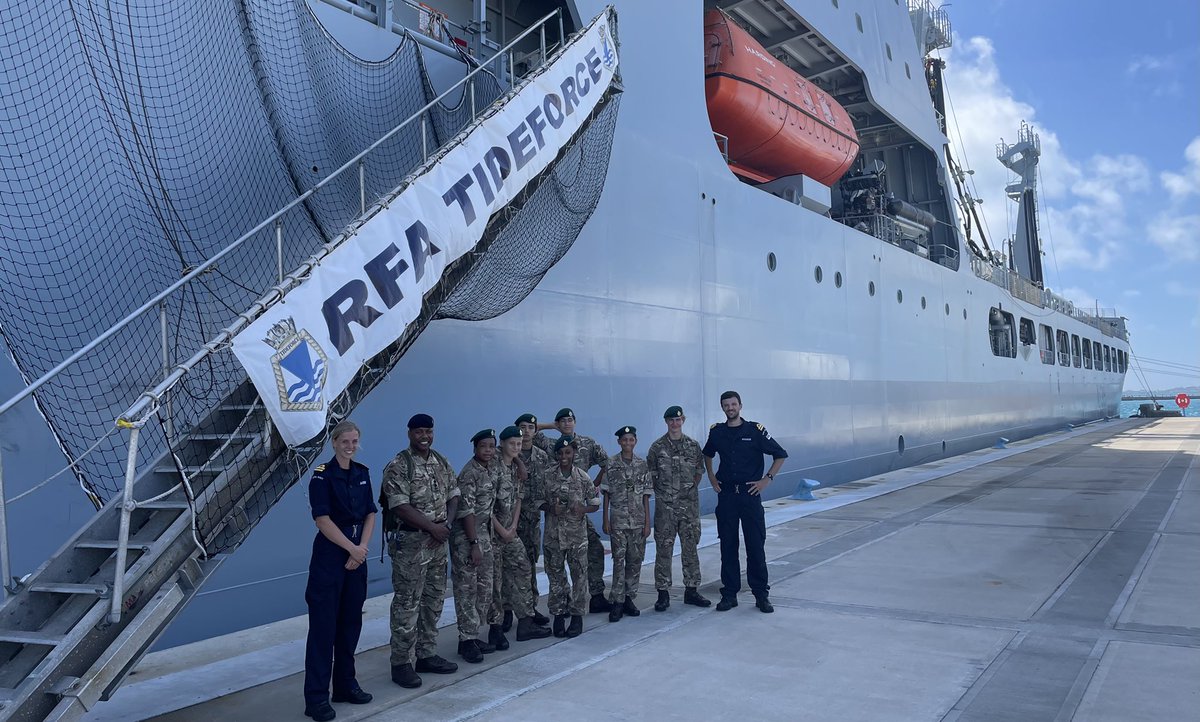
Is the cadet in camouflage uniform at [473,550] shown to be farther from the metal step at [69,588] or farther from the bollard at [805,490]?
the bollard at [805,490]

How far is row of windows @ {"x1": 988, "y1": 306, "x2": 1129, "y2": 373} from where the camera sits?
21.9 meters

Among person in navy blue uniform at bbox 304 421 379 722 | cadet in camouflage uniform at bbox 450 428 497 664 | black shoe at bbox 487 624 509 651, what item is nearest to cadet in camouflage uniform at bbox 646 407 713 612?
black shoe at bbox 487 624 509 651

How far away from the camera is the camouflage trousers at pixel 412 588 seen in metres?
3.82

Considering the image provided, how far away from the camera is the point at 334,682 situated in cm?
363

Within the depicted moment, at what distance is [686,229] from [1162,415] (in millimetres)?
43469

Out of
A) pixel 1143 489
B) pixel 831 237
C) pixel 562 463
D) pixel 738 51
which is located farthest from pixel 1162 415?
pixel 562 463

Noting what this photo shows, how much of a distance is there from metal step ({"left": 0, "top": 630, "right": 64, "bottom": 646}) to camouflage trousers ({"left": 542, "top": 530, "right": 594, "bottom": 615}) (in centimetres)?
256

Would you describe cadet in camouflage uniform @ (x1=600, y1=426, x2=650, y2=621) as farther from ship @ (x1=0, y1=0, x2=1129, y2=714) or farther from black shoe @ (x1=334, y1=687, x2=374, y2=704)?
black shoe @ (x1=334, y1=687, x2=374, y2=704)

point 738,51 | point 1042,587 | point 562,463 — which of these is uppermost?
point 738,51

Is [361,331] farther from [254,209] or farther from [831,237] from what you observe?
[831,237]

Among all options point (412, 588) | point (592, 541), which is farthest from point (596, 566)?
point (412, 588)

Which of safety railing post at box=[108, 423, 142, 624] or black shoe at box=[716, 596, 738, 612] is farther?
black shoe at box=[716, 596, 738, 612]

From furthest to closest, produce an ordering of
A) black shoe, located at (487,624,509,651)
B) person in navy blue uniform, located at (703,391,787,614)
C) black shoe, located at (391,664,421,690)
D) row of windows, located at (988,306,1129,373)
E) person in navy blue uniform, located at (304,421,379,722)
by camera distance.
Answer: row of windows, located at (988,306,1129,373)
person in navy blue uniform, located at (703,391,787,614)
black shoe, located at (487,624,509,651)
black shoe, located at (391,664,421,690)
person in navy blue uniform, located at (304,421,379,722)

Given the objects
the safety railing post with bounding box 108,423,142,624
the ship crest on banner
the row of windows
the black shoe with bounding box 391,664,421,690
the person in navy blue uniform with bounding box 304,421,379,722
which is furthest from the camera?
the row of windows
